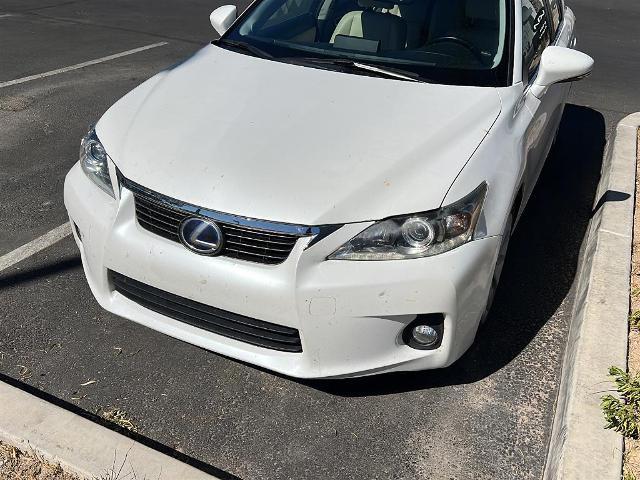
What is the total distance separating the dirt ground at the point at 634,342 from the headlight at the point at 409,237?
0.94 m

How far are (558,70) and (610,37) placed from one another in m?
7.64

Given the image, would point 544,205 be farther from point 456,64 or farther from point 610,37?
point 610,37

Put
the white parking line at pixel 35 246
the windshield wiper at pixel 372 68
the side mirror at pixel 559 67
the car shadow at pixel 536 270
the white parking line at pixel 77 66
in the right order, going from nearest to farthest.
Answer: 1. the car shadow at pixel 536 270
2. the windshield wiper at pixel 372 68
3. the side mirror at pixel 559 67
4. the white parking line at pixel 35 246
5. the white parking line at pixel 77 66

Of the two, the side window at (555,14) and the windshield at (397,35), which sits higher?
the windshield at (397,35)

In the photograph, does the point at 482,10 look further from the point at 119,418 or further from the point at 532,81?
the point at 119,418

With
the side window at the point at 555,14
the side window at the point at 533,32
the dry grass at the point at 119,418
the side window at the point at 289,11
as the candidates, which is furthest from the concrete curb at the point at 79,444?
the side window at the point at 555,14

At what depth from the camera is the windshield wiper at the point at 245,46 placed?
3.48 metres

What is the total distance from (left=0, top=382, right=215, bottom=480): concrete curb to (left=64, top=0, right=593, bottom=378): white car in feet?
1.52

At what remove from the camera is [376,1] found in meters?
3.92

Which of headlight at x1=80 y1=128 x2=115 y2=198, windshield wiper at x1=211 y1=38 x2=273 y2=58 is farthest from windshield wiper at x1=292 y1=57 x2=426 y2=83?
headlight at x1=80 y1=128 x2=115 y2=198

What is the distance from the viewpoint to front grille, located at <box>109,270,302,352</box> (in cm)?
251

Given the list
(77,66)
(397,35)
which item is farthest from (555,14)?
(77,66)

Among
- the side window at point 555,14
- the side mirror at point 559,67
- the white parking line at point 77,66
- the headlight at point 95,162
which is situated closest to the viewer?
the headlight at point 95,162

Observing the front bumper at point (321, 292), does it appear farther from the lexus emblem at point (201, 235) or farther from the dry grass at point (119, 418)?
the dry grass at point (119, 418)
